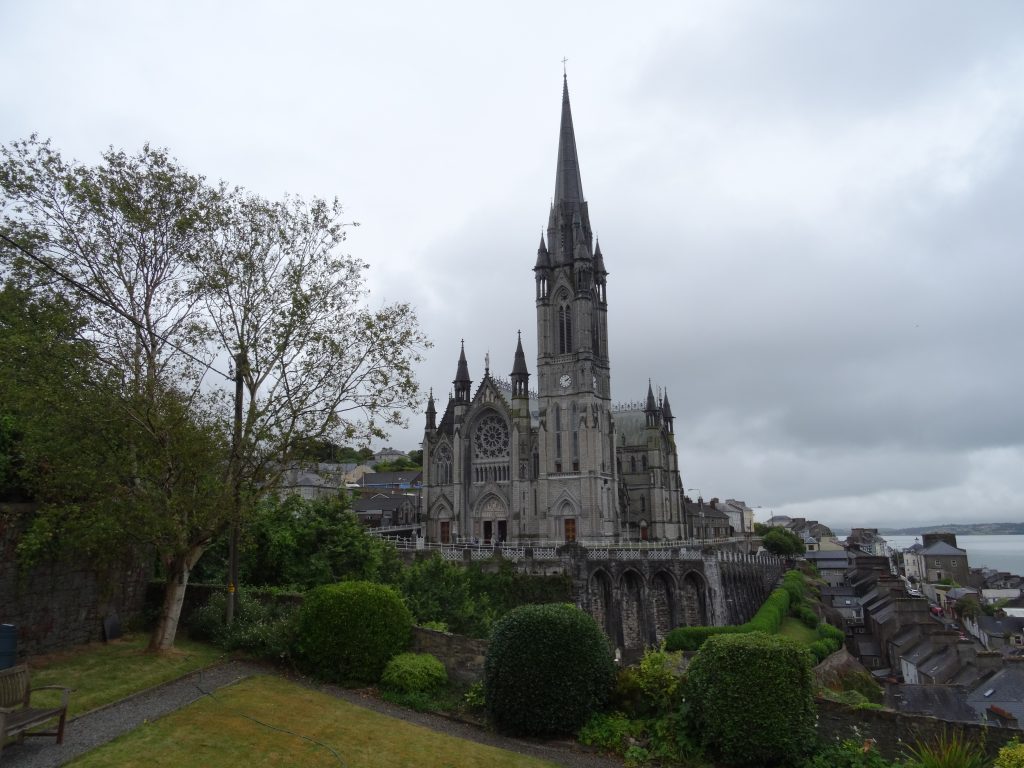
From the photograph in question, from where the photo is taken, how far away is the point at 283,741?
10852mm

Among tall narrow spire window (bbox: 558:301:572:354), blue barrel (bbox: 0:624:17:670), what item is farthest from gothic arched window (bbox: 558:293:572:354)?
blue barrel (bbox: 0:624:17:670)

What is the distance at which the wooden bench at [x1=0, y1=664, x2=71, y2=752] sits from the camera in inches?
346

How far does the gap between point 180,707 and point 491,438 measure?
1769 inches

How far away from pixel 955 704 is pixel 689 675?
22363 millimetres

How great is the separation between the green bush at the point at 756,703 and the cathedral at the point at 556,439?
1521 inches

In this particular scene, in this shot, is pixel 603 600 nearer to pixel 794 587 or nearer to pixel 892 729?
pixel 794 587

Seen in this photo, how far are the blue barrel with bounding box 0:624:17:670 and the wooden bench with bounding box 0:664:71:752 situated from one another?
203 cm

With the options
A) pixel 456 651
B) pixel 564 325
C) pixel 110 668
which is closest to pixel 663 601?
pixel 564 325

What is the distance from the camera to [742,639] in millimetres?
11367

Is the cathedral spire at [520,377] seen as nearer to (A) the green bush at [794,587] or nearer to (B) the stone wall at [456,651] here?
(A) the green bush at [794,587]

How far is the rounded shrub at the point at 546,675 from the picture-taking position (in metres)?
12.0

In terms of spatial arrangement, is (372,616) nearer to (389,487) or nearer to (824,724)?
(824,724)

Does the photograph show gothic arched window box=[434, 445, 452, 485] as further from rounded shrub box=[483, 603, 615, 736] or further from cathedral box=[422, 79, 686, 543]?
rounded shrub box=[483, 603, 615, 736]

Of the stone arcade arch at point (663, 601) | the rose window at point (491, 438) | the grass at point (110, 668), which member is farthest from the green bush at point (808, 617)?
the grass at point (110, 668)
